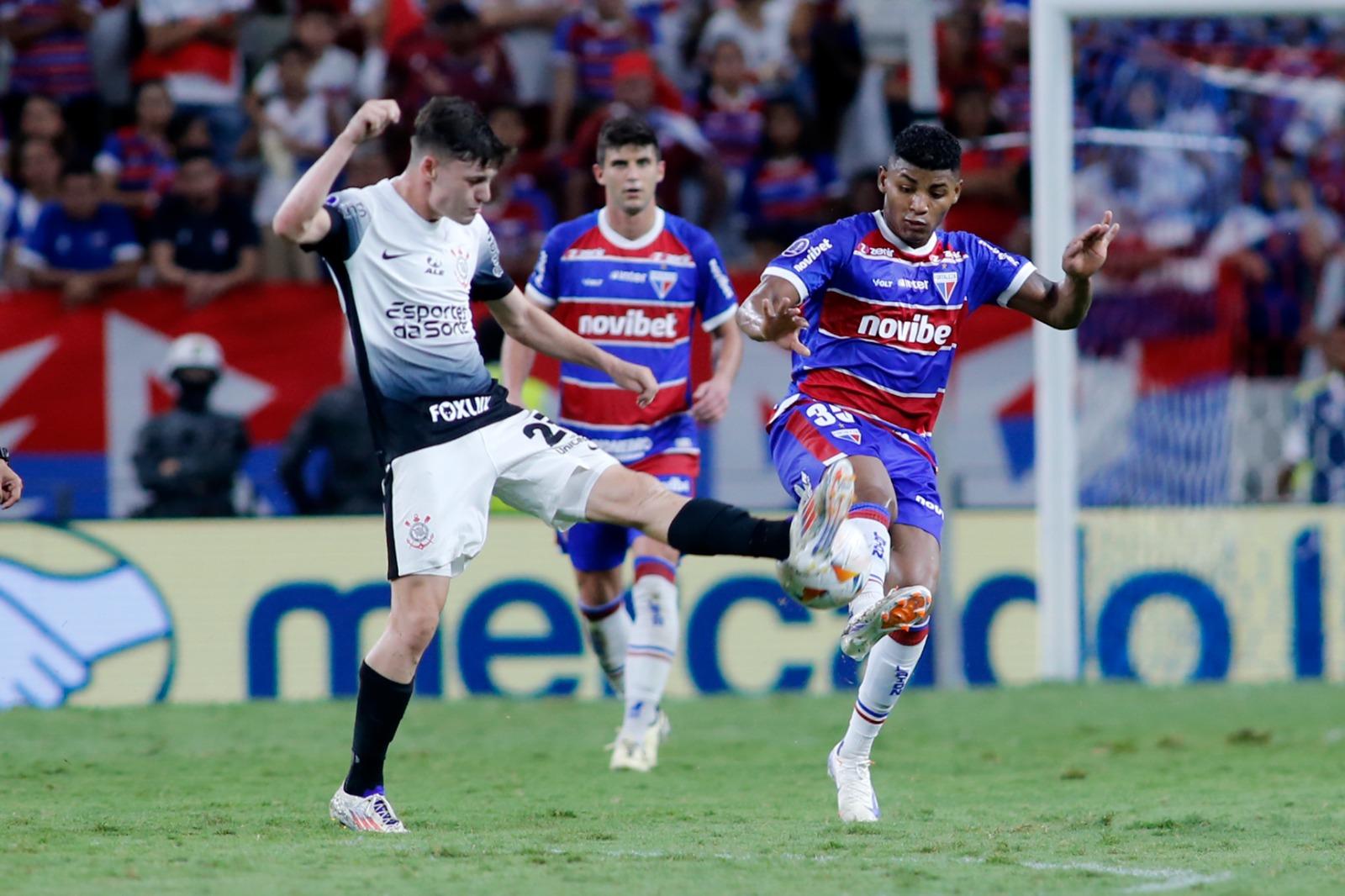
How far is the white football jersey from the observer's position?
22.4ft

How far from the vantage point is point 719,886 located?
5.46 m

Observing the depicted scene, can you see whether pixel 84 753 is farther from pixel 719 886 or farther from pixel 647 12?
pixel 647 12

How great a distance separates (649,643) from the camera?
9.31 metres

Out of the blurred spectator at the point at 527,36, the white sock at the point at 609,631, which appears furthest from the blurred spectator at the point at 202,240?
the white sock at the point at 609,631

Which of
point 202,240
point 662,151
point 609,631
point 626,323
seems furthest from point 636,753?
point 662,151

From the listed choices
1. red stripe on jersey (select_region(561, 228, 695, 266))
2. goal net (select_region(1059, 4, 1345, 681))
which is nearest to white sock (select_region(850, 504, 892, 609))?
red stripe on jersey (select_region(561, 228, 695, 266))

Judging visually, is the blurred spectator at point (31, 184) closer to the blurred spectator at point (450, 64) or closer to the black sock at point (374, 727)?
the blurred spectator at point (450, 64)

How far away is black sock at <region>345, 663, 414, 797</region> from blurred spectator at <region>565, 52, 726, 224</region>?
8.74 m

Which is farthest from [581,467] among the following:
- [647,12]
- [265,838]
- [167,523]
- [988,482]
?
[647,12]

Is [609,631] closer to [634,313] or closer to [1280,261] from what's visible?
[634,313]

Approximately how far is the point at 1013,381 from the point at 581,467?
7995mm

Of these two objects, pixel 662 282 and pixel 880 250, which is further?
pixel 662 282

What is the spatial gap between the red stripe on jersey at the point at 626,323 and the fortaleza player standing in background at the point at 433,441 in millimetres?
2425

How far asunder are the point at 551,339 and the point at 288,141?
852 centimetres
